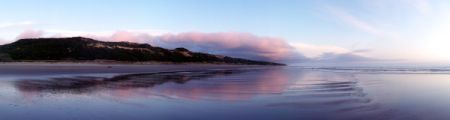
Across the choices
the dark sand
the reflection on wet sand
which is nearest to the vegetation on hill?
Result: the dark sand

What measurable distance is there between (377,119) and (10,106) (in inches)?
336

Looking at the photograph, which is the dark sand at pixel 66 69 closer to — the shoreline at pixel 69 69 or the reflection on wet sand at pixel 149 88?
the shoreline at pixel 69 69

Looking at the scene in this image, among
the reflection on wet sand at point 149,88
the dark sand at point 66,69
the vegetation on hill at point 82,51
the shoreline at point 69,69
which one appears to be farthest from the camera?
the vegetation on hill at point 82,51

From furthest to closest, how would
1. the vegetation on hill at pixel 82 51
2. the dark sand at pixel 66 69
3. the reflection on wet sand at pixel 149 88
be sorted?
the vegetation on hill at pixel 82 51
the dark sand at pixel 66 69
the reflection on wet sand at pixel 149 88

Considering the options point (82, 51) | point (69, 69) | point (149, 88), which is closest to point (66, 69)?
point (69, 69)

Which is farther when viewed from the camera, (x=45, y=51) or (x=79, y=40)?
(x=79, y=40)

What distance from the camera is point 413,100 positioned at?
38.8ft

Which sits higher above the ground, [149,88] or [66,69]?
[66,69]

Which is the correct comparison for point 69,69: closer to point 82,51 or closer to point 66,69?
point 66,69

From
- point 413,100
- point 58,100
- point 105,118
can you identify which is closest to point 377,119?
point 413,100

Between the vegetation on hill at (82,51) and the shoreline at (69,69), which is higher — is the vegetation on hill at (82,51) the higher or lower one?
the higher one

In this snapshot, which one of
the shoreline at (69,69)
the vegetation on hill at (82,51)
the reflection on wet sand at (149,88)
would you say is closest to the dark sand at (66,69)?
the shoreline at (69,69)

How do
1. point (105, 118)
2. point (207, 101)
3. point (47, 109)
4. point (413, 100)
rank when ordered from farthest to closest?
1. point (413, 100)
2. point (207, 101)
3. point (47, 109)
4. point (105, 118)

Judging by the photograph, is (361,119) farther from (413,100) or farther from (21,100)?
(21,100)
